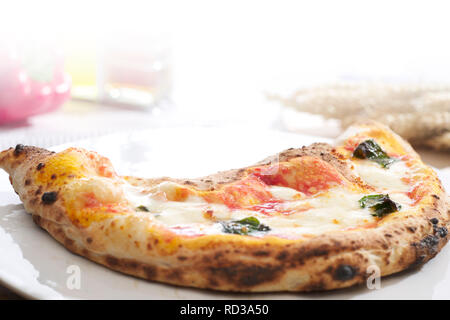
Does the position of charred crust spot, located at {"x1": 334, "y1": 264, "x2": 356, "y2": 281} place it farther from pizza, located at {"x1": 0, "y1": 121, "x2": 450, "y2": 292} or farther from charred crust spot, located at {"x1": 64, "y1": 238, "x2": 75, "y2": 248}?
charred crust spot, located at {"x1": 64, "y1": 238, "x2": 75, "y2": 248}

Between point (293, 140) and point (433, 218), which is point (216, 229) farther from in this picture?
point (293, 140)

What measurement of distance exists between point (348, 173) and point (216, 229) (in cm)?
78

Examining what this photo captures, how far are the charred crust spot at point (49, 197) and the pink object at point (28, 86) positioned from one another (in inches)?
106

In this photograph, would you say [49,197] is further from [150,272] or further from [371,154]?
[371,154]

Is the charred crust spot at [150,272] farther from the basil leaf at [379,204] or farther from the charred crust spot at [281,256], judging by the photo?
the basil leaf at [379,204]

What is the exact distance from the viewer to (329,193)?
2340mm

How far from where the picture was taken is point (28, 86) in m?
4.80

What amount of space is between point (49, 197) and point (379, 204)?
117 centimetres

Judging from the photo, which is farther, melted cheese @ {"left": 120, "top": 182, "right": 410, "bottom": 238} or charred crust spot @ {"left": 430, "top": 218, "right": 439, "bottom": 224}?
charred crust spot @ {"left": 430, "top": 218, "right": 439, "bottom": 224}

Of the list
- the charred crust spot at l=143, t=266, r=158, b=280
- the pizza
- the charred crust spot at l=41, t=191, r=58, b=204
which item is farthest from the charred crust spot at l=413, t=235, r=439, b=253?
the charred crust spot at l=41, t=191, r=58, b=204

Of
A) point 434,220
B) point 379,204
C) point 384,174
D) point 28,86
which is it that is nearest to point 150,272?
point 379,204

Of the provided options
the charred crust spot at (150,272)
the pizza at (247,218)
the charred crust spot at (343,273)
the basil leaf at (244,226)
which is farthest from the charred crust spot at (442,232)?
the charred crust spot at (150,272)

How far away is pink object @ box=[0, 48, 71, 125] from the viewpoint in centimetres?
467

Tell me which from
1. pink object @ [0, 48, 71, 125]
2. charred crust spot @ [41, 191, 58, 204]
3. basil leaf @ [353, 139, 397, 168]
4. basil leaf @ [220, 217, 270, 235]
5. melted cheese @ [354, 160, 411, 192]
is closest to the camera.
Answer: basil leaf @ [220, 217, 270, 235]
